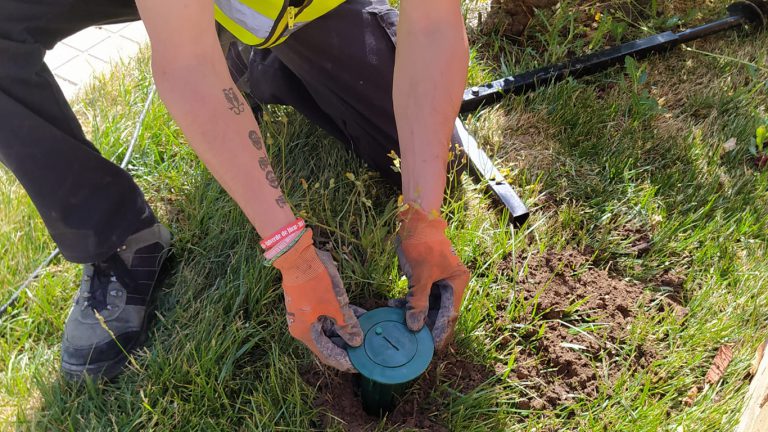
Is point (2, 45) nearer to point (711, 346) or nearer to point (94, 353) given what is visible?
point (94, 353)

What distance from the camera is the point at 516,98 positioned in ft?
8.25

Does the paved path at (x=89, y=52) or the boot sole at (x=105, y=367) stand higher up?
the paved path at (x=89, y=52)

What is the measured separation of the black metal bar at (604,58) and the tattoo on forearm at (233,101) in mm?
1285

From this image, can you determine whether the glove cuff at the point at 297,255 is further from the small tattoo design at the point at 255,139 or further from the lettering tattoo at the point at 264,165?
the small tattoo design at the point at 255,139

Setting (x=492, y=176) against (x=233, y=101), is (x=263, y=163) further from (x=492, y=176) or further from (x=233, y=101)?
(x=492, y=176)

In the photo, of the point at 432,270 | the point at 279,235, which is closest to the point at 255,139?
the point at 279,235

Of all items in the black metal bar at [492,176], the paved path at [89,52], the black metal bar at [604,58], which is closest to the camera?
the black metal bar at [492,176]

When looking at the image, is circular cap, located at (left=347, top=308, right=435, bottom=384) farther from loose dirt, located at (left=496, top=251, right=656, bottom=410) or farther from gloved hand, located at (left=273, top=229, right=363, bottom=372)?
loose dirt, located at (left=496, top=251, right=656, bottom=410)

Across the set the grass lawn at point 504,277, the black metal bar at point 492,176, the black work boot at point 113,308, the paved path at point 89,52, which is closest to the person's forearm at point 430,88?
the grass lawn at point 504,277

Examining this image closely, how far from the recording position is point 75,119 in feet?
5.94

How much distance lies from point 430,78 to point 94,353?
1.22m

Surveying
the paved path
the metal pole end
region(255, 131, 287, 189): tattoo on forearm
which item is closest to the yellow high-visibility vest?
region(255, 131, 287, 189): tattoo on forearm

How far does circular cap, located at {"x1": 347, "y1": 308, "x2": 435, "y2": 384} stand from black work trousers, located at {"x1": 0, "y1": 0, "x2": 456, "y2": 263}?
69 centimetres

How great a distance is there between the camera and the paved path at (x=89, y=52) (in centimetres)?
280
